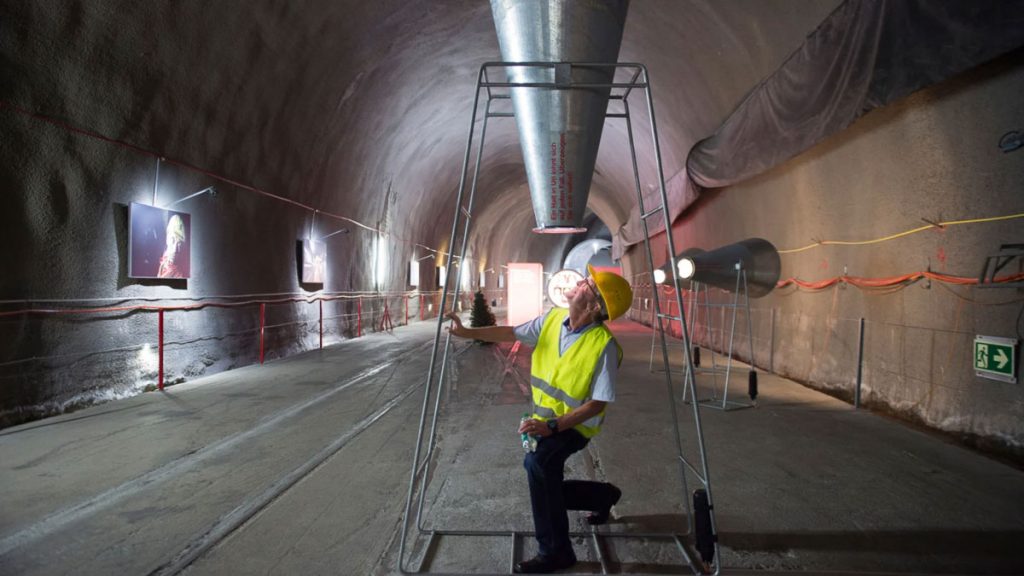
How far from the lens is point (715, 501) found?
13.4ft

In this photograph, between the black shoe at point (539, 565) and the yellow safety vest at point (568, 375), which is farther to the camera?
the black shoe at point (539, 565)

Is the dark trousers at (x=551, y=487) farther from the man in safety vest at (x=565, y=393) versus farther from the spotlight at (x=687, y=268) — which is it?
the spotlight at (x=687, y=268)

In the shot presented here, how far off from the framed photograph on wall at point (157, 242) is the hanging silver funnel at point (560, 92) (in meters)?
5.01

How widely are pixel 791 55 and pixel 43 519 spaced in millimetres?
9224

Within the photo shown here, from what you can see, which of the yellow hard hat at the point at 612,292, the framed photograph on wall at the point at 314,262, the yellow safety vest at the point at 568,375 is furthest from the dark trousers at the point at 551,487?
the framed photograph on wall at the point at 314,262

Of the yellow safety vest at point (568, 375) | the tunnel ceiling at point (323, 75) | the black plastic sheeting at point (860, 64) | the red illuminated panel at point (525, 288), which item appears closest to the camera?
the yellow safety vest at point (568, 375)

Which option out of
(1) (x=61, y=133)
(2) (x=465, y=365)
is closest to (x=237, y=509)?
(1) (x=61, y=133)

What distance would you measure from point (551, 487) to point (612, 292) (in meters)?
0.99

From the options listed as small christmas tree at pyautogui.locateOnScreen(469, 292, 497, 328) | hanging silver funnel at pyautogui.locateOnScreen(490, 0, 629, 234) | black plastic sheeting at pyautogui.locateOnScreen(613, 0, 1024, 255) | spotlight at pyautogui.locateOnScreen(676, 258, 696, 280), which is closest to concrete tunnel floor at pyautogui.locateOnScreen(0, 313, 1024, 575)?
spotlight at pyautogui.locateOnScreen(676, 258, 696, 280)

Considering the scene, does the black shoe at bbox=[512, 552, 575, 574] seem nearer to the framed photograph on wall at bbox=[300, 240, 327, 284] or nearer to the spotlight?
the spotlight

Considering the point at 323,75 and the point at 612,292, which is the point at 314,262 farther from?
the point at 612,292

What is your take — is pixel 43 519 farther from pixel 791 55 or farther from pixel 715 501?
pixel 791 55

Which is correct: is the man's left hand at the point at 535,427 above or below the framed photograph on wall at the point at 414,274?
below

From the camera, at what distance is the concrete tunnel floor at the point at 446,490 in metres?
3.25
